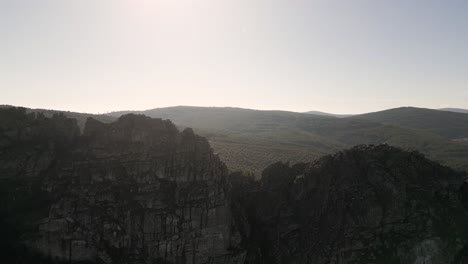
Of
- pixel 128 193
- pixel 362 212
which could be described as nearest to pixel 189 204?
pixel 128 193

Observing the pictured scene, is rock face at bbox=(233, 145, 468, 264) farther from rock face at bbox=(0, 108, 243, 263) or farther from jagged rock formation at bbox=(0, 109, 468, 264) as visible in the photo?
rock face at bbox=(0, 108, 243, 263)

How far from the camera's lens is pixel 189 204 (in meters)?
34.1

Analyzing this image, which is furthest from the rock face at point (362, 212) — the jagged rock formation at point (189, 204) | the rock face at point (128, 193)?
the rock face at point (128, 193)

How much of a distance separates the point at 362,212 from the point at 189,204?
17458 mm

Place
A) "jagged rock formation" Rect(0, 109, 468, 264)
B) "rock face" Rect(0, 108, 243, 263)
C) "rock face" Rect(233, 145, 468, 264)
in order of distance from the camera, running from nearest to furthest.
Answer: "rock face" Rect(0, 108, 243, 263) < "jagged rock formation" Rect(0, 109, 468, 264) < "rock face" Rect(233, 145, 468, 264)

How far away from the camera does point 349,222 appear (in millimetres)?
34344

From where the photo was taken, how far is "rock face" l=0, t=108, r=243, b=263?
31.6m

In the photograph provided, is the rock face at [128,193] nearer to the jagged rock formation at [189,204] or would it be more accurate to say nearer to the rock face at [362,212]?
the jagged rock formation at [189,204]

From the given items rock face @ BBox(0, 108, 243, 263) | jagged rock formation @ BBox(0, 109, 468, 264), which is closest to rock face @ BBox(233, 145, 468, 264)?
jagged rock formation @ BBox(0, 109, 468, 264)

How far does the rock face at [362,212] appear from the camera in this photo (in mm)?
32531

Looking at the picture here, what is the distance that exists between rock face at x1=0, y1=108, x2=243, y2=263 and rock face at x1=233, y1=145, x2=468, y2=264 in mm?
5576

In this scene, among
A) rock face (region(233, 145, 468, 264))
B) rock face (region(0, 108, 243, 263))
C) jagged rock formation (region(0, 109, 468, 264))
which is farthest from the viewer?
rock face (region(233, 145, 468, 264))

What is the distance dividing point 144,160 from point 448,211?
31595 mm

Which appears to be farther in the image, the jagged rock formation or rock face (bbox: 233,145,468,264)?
rock face (bbox: 233,145,468,264)
